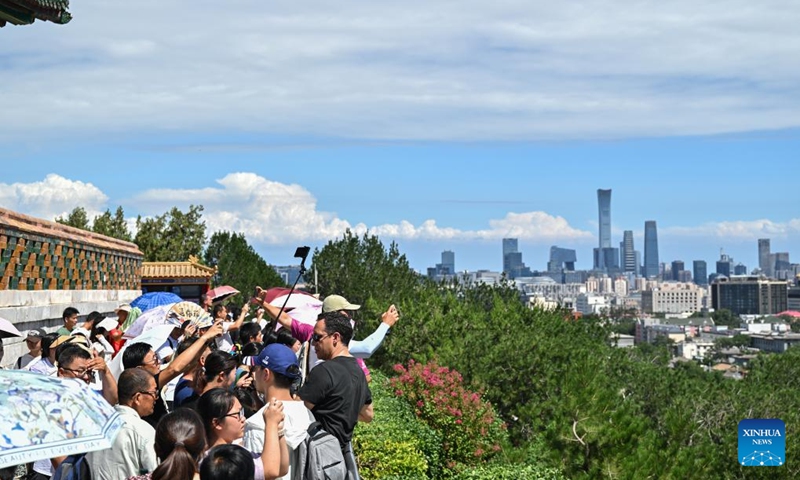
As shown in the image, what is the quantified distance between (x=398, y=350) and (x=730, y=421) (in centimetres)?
2748

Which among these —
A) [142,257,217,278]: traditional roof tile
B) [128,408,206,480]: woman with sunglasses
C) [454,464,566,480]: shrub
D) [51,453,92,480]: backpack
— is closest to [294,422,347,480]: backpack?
[128,408,206,480]: woman with sunglasses

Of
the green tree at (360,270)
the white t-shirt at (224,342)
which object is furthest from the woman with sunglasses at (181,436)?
the green tree at (360,270)

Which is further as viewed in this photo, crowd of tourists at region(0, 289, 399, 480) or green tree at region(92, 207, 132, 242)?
green tree at region(92, 207, 132, 242)

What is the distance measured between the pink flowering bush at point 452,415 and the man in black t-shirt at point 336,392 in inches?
345

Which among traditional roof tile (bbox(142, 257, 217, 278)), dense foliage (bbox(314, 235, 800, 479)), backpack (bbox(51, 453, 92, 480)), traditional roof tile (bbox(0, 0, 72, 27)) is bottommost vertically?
dense foliage (bbox(314, 235, 800, 479))

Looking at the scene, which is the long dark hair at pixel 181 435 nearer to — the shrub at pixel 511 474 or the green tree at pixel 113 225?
the shrub at pixel 511 474

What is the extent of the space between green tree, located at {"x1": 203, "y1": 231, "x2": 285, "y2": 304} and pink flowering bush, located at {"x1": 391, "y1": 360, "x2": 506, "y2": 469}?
30.4m

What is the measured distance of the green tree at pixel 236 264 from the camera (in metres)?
49.2

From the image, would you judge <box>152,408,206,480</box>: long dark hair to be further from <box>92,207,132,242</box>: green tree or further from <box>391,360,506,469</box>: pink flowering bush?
<box>92,207,132,242</box>: green tree

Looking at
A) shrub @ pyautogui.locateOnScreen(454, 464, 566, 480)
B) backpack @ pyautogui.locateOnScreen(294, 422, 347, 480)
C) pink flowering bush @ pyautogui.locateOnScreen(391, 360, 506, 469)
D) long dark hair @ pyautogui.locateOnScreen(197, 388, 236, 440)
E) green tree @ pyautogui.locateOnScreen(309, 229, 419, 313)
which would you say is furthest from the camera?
green tree @ pyautogui.locateOnScreen(309, 229, 419, 313)

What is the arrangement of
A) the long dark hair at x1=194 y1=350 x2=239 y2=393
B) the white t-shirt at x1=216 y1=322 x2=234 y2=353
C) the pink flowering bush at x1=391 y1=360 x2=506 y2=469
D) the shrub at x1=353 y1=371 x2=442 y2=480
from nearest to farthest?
the long dark hair at x1=194 y1=350 x2=239 y2=393 < the shrub at x1=353 y1=371 x2=442 y2=480 < the white t-shirt at x1=216 y1=322 x2=234 y2=353 < the pink flowering bush at x1=391 y1=360 x2=506 y2=469

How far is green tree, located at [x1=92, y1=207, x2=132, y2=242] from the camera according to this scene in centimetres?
4772

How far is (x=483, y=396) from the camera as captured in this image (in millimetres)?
25078

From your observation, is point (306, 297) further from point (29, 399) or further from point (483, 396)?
point (483, 396)
